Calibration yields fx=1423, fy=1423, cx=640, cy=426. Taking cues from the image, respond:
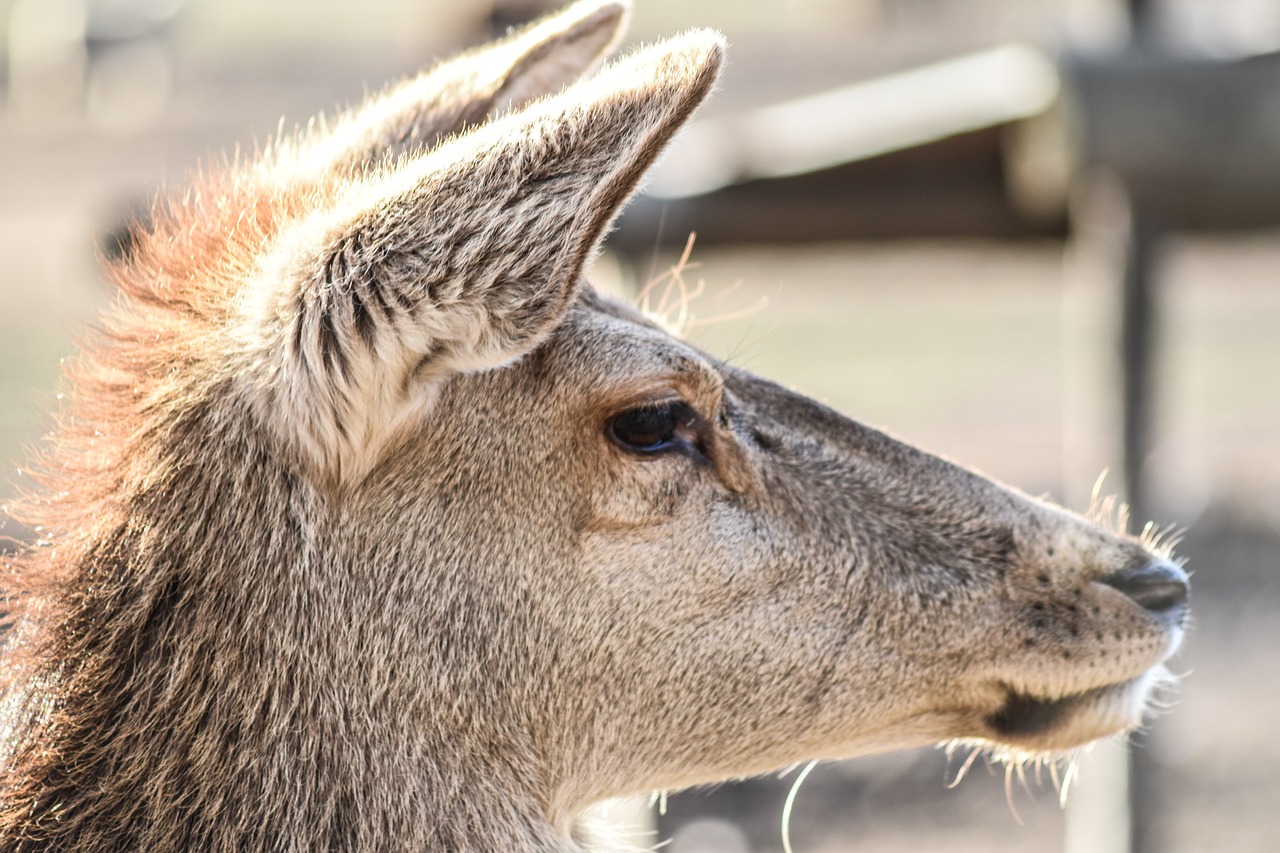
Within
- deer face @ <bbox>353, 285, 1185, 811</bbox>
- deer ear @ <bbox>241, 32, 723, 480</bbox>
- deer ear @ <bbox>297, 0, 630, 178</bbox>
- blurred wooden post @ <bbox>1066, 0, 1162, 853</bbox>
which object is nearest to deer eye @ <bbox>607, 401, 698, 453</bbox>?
deer face @ <bbox>353, 285, 1185, 811</bbox>

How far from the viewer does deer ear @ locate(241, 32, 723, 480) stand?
2043mm

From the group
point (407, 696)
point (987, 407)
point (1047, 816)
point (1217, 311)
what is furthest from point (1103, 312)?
point (1217, 311)

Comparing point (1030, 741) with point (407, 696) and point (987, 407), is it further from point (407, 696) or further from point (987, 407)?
point (987, 407)

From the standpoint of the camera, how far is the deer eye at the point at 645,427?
255cm

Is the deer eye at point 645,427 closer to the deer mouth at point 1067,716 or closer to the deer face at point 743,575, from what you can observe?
the deer face at point 743,575

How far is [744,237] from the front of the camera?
5.56 meters

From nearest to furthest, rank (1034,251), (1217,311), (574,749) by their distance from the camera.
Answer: (574,749)
(1034,251)
(1217,311)

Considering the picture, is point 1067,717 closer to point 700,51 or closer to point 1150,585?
point 1150,585

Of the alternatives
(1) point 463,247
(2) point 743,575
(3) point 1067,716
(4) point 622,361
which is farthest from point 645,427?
(3) point 1067,716

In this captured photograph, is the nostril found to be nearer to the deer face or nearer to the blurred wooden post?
the deer face

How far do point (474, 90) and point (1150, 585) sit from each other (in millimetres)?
1720

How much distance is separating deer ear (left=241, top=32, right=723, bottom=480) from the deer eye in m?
0.36

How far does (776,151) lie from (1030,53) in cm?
101

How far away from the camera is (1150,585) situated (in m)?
2.81
